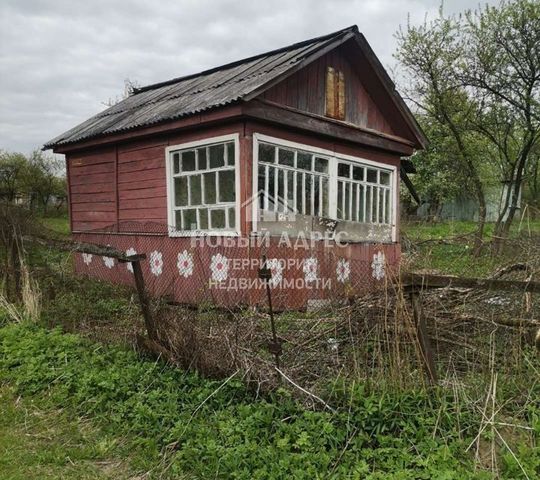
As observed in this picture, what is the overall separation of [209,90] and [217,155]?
150 centimetres

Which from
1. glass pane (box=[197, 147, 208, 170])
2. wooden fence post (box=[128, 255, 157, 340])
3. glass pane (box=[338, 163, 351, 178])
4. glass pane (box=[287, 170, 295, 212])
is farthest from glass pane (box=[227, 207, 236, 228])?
wooden fence post (box=[128, 255, 157, 340])

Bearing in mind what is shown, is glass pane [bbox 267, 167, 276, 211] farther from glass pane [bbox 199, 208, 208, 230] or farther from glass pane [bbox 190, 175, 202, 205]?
glass pane [bbox 190, 175, 202, 205]

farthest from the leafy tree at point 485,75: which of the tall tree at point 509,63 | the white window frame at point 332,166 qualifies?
the white window frame at point 332,166

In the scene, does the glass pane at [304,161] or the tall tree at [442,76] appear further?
the tall tree at [442,76]

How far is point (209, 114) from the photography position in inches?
269

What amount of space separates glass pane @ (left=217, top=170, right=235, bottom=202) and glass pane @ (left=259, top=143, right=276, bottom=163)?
558 millimetres

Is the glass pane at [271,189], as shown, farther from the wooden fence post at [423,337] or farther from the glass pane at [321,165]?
the wooden fence post at [423,337]

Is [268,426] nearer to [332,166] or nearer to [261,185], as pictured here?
[261,185]

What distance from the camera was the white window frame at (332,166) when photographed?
6.93 meters

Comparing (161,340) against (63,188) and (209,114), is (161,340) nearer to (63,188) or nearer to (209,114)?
(209,114)

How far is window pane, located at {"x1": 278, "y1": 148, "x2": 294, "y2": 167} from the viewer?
24.6 ft

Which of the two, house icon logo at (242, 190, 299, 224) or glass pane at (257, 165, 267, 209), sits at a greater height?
glass pane at (257, 165, 267, 209)

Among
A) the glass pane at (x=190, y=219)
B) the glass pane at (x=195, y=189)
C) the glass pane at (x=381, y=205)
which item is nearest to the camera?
the glass pane at (x=195, y=189)

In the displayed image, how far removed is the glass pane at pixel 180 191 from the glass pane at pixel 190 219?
17 centimetres
